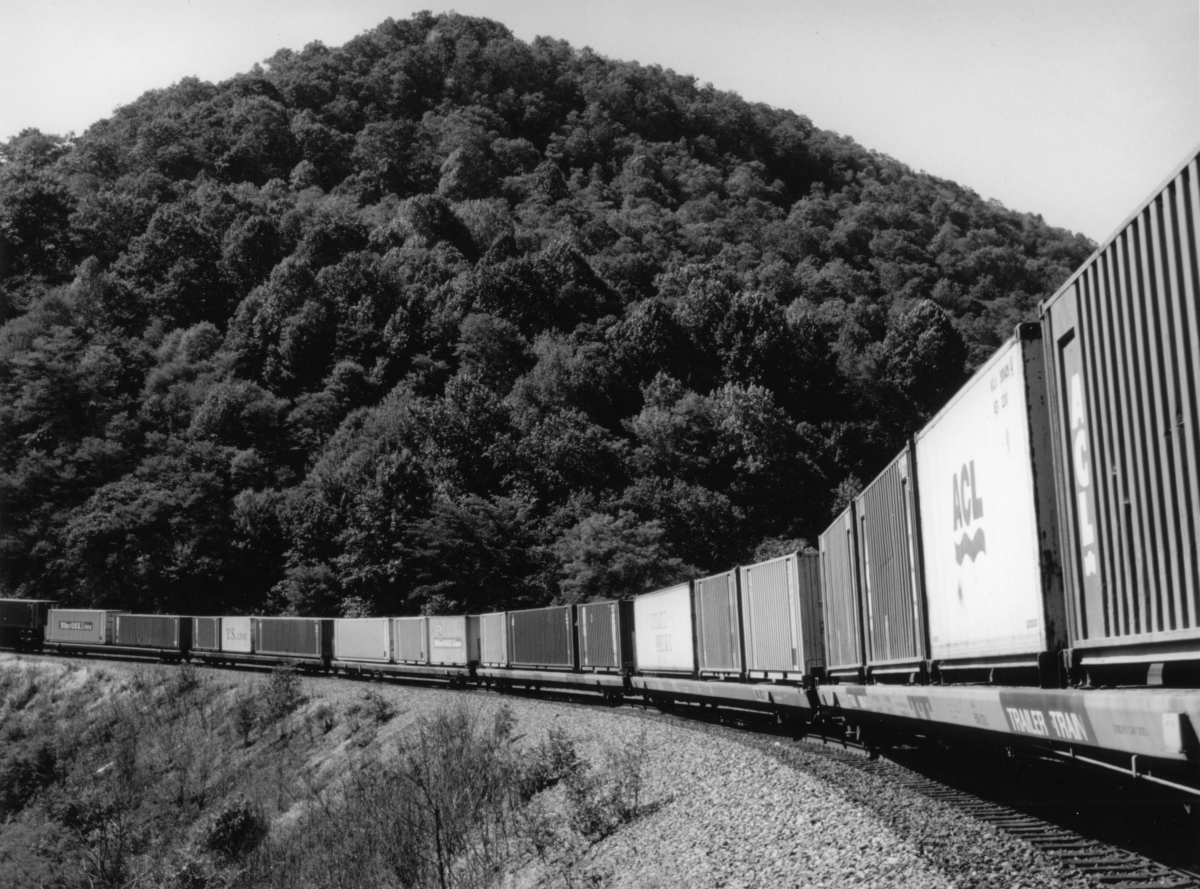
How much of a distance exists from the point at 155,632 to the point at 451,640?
22.6 m

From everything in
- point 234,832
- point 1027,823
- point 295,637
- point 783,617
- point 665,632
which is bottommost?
point 234,832

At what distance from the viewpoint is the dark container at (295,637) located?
45.2 m

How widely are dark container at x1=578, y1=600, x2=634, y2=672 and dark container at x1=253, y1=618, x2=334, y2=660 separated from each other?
19131mm

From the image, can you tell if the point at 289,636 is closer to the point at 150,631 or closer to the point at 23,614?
the point at 150,631

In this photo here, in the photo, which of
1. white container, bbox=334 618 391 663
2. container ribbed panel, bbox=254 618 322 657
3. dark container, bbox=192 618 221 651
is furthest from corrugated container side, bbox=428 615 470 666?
dark container, bbox=192 618 221 651

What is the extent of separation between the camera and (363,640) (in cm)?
4250

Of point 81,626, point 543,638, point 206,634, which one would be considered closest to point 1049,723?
point 543,638

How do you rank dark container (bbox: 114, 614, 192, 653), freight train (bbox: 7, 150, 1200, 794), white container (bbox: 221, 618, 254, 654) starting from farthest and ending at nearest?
dark container (bbox: 114, 614, 192, 653) < white container (bbox: 221, 618, 254, 654) < freight train (bbox: 7, 150, 1200, 794)

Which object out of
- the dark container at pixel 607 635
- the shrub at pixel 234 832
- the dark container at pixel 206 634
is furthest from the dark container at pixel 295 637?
the dark container at pixel 607 635

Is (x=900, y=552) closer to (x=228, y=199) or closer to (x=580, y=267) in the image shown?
(x=580, y=267)

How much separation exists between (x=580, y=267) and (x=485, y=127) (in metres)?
69.5

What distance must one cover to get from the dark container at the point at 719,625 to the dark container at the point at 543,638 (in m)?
8.15

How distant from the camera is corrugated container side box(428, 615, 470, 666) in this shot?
35844 mm

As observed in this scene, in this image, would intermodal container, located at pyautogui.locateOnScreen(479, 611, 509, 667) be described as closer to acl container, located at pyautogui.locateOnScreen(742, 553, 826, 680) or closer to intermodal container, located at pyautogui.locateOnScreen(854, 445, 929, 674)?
acl container, located at pyautogui.locateOnScreen(742, 553, 826, 680)
